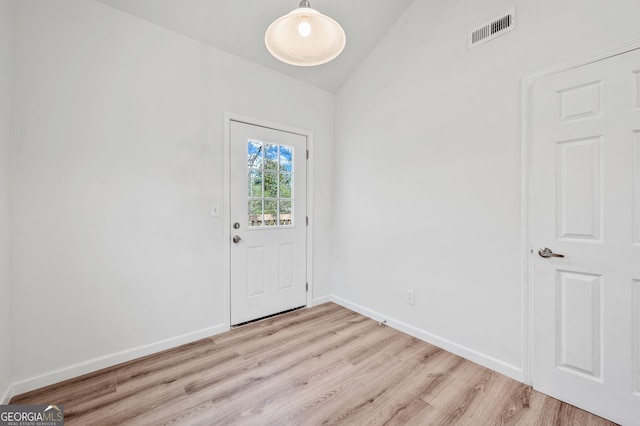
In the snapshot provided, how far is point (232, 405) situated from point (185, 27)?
2945mm

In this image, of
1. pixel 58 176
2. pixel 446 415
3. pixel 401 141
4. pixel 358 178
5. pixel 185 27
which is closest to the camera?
pixel 446 415

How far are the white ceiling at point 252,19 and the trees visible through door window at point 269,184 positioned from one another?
89 cm

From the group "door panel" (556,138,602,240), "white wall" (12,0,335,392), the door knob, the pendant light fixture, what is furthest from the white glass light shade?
the door knob

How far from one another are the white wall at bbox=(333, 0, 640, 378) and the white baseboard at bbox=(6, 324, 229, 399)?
1735 mm

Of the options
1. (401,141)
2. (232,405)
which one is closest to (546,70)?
(401,141)

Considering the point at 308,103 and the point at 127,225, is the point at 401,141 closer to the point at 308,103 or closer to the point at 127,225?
the point at 308,103

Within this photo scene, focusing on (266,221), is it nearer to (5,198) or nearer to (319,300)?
(319,300)

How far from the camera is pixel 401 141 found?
275 cm

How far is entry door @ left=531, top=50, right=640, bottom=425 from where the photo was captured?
61.0 inches

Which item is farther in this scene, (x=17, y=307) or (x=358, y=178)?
(x=358, y=178)

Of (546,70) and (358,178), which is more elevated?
(546,70)

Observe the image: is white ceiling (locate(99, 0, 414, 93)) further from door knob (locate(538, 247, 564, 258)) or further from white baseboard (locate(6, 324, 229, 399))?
white baseboard (locate(6, 324, 229, 399))

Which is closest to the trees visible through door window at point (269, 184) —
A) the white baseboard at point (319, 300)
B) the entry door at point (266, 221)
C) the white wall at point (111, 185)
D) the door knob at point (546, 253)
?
the entry door at point (266, 221)

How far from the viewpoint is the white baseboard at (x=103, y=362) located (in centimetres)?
183
